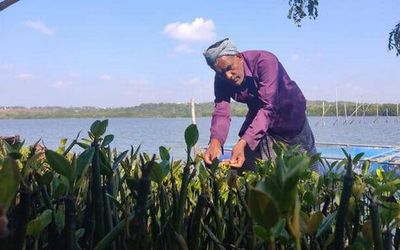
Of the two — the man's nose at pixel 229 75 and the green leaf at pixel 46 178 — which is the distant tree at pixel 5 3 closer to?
the green leaf at pixel 46 178

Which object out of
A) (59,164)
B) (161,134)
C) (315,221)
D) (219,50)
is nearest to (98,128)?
(59,164)

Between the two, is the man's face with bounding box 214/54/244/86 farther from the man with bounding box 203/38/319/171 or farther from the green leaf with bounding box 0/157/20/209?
the green leaf with bounding box 0/157/20/209

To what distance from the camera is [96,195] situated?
511 mm

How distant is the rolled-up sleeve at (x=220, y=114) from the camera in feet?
10.2

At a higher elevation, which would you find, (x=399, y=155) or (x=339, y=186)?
(x=339, y=186)

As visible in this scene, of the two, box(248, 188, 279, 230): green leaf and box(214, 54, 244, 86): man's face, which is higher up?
box(214, 54, 244, 86): man's face

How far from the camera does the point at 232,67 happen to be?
10.6ft

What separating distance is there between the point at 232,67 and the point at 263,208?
2.94 metres

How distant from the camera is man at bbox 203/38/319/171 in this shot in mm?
3143

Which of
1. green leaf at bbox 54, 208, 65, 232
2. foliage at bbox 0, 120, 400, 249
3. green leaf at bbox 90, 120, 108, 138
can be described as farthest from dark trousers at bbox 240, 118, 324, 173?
green leaf at bbox 54, 208, 65, 232

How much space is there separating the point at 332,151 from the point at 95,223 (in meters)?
14.5

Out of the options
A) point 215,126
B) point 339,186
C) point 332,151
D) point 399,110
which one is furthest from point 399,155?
point 399,110

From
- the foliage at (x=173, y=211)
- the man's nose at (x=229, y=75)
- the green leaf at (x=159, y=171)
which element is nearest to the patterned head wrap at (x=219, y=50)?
the man's nose at (x=229, y=75)

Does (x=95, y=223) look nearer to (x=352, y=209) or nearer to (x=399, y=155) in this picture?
(x=352, y=209)
